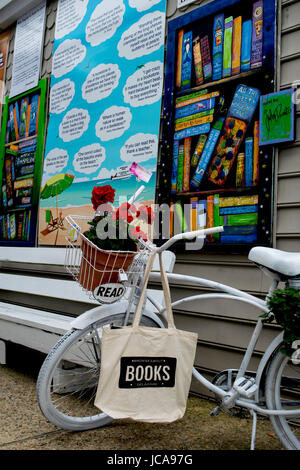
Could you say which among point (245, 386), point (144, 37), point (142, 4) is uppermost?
point (142, 4)

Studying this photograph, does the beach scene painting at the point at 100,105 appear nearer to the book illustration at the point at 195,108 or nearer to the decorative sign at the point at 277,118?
the book illustration at the point at 195,108

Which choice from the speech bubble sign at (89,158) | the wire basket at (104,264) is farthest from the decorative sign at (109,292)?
the speech bubble sign at (89,158)

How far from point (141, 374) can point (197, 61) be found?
2306mm

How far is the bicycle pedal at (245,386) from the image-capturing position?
1920mm

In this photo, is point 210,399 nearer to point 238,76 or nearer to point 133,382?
point 133,382

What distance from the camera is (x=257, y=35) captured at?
2727 mm

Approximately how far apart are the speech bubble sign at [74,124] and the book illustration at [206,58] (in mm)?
1349

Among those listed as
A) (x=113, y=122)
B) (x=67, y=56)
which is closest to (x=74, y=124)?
(x=113, y=122)

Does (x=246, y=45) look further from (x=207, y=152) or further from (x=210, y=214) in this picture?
(x=210, y=214)

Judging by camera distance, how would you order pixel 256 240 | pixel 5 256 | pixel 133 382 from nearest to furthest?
pixel 133 382 < pixel 256 240 < pixel 5 256

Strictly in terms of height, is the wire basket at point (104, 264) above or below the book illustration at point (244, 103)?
below

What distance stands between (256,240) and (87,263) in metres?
1.16
